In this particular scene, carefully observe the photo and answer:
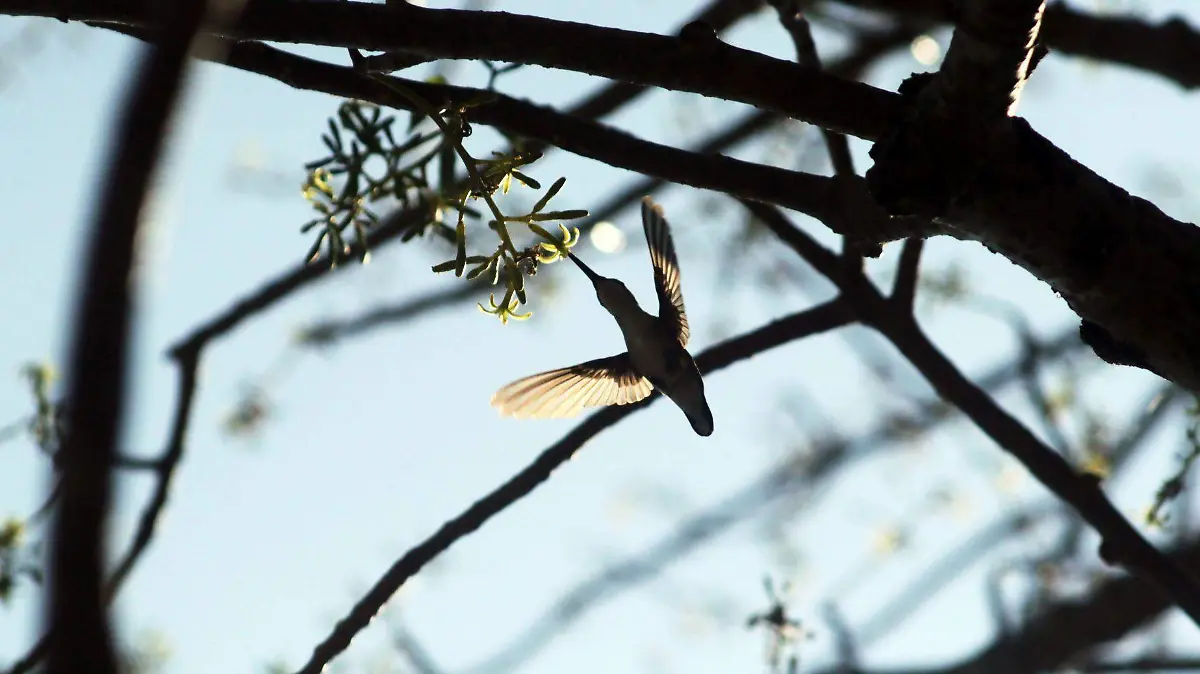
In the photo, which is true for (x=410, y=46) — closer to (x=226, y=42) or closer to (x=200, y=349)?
(x=226, y=42)

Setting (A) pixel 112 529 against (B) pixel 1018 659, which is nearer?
(A) pixel 112 529

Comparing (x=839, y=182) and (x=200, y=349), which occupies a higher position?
(x=200, y=349)

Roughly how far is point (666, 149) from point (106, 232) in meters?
1.15

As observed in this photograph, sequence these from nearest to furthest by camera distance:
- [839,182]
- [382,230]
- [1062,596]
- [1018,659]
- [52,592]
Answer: [52,592] → [839,182] → [382,230] → [1018,659] → [1062,596]

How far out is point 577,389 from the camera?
6.85 feet

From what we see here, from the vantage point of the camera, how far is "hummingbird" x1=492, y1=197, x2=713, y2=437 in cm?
189

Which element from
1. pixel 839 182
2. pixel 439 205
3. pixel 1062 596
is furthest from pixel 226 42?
pixel 1062 596

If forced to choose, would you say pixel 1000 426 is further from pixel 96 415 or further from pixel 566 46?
pixel 96 415

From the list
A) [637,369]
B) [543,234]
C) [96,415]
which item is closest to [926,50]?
[637,369]

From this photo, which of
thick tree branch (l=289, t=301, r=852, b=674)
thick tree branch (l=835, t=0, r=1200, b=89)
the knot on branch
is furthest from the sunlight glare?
the knot on branch

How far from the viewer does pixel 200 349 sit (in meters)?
2.65

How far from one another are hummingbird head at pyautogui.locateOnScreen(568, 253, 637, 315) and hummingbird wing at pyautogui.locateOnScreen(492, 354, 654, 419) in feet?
0.51

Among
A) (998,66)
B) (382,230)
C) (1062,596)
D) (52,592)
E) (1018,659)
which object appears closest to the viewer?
(52,592)

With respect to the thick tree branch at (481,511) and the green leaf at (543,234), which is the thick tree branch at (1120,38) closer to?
the thick tree branch at (481,511)
